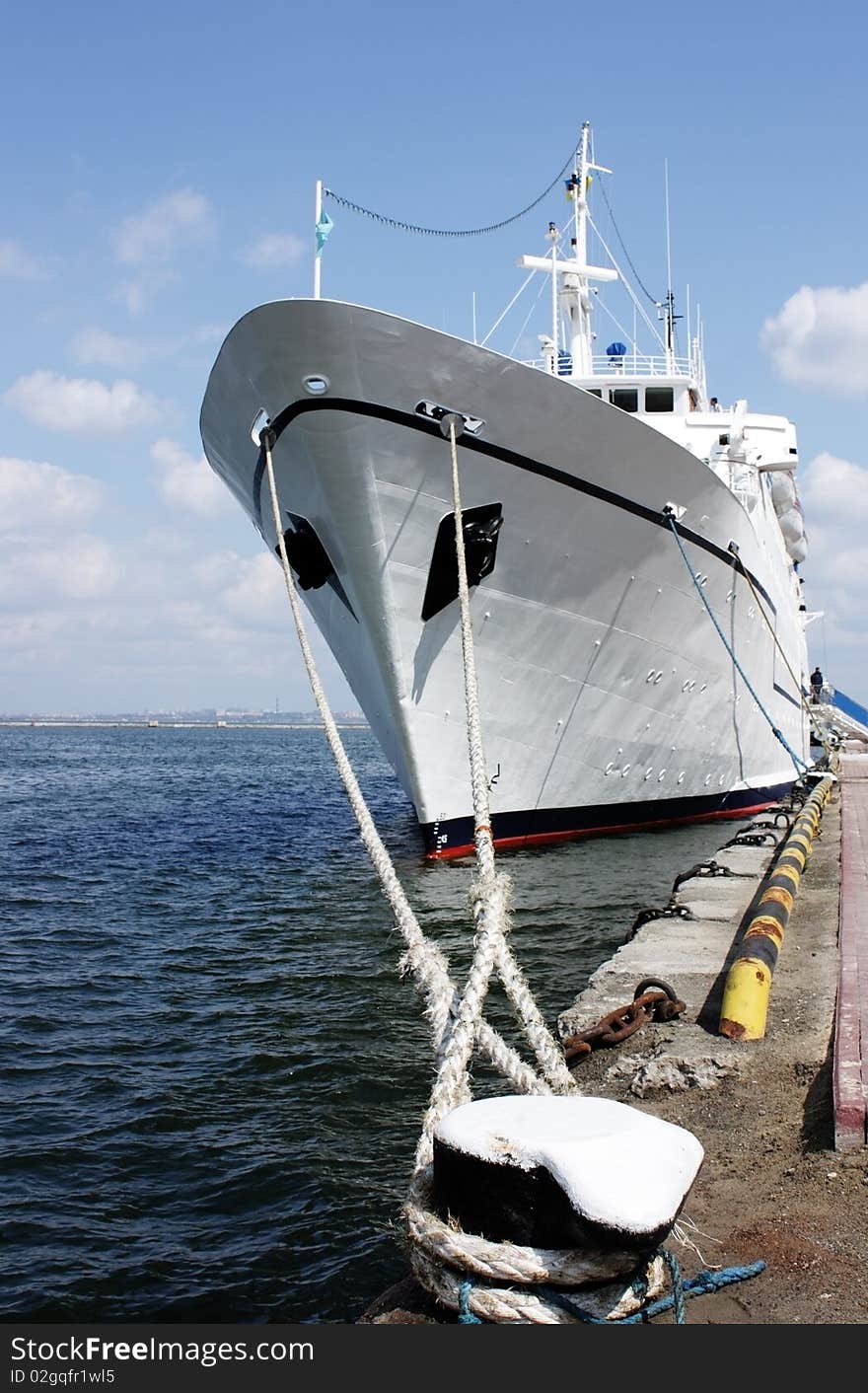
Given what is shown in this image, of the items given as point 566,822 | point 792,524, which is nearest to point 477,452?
point 566,822

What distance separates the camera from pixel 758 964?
5531 mm

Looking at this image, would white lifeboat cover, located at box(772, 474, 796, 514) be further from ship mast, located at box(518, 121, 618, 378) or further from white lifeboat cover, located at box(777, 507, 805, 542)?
ship mast, located at box(518, 121, 618, 378)

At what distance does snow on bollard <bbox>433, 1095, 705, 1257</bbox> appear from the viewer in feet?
9.00

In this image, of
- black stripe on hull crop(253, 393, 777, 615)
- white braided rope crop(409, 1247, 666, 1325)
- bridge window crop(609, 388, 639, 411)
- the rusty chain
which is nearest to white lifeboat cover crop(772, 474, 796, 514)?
bridge window crop(609, 388, 639, 411)

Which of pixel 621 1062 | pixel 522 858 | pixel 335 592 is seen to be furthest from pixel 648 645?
pixel 621 1062

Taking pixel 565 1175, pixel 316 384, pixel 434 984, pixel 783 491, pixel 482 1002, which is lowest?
pixel 482 1002

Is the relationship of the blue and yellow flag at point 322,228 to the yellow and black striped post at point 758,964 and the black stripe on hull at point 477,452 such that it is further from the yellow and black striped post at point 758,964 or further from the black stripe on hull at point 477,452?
the yellow and black striped post at point 758,964

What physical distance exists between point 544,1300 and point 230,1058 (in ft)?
15.8

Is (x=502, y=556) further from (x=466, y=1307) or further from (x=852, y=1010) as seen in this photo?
(x=466, y=1307)

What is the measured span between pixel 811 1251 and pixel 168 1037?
18.5 feet

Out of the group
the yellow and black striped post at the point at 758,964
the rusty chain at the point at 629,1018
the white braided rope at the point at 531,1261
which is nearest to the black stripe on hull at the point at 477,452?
the yellow and black striped post at the point at 758,964

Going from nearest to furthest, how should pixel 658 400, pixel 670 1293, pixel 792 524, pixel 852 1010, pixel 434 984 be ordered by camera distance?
pixel 670 1293, pixel 852 1010, pixel 434 984, pixel 658 400, pixel 792 524

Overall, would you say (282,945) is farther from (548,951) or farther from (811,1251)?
(811,1251)

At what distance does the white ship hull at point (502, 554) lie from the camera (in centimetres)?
1163
